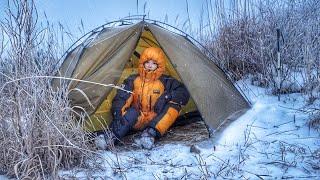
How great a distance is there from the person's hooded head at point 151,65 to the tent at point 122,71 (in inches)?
11.3

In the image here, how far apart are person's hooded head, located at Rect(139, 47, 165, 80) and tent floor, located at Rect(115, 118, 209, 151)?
0.65m

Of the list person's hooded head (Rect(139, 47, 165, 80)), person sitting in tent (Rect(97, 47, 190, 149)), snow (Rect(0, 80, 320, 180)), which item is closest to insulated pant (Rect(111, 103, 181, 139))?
person sitting in tent (Rect(97, 47, 190, 149))

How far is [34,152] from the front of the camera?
3.11 meters

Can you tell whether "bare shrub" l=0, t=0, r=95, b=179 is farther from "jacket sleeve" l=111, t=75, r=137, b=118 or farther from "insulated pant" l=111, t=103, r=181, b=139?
"jacket sleeve" l=111, t=75, r=137, b=118

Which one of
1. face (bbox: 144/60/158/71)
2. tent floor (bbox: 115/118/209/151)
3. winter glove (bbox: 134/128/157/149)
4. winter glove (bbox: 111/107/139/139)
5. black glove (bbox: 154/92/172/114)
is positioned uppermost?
face (bbox: 144/60/158/71)

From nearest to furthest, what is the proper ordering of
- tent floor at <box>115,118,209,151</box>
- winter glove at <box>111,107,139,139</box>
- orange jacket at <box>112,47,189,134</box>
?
1. tent floor at <box>115,118,209,151</box>
2. winter glove at <box>111,107,139,139</box>
3. orange jacket at <box>112,47,189,134</box>

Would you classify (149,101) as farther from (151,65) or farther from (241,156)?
(241,156)

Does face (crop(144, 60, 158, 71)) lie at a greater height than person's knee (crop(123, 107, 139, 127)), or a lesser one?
greater

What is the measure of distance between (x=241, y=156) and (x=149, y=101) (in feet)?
4.97

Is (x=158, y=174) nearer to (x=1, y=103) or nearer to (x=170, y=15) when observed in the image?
(x=1, y=103)

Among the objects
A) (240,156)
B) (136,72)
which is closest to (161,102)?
(136,72)

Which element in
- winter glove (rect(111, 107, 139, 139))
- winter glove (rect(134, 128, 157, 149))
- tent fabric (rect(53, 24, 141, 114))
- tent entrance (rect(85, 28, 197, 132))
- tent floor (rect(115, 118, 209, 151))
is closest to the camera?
winter glove (rect(134, 128, 157, 149))

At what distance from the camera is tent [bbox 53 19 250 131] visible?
14.5ft

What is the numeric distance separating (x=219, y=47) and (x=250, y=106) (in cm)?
165
